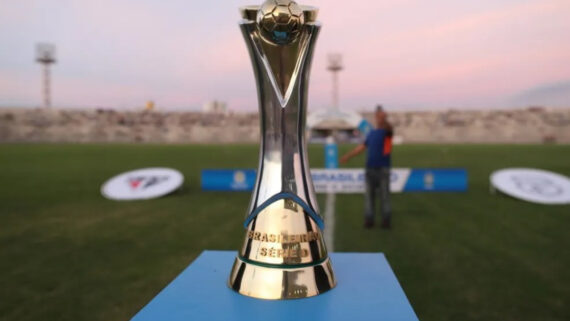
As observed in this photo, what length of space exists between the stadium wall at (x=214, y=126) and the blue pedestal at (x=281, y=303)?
164ft

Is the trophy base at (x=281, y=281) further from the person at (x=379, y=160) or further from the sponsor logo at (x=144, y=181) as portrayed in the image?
the sponsor logo at (x=144, y=181)

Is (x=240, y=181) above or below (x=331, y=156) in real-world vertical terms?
below

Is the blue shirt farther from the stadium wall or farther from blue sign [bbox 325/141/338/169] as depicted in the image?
the stadium wall

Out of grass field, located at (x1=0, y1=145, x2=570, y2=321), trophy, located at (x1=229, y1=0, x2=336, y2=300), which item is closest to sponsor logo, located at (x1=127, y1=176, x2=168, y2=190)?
grass field, located at (x1=0, y1=145, x2=570, y2=321)

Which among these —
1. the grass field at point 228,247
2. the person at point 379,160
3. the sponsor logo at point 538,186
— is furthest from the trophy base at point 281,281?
the sponsor logo at point 538,186

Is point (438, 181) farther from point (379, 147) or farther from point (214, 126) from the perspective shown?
point (214, 126)

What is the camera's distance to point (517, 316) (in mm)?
3127

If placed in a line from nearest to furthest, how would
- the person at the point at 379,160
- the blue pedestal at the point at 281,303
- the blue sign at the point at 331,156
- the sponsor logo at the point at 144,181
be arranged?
the blue pedestal at the point at 281,303 → the person at the point at 379,160 → the sponsor logo at the point at 144,181 → the blue sign at the point at 331,156

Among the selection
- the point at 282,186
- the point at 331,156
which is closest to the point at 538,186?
the point at 331,156

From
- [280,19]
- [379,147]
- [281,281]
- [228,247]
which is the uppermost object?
[280,19]

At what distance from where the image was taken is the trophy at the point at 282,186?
2.10 metres

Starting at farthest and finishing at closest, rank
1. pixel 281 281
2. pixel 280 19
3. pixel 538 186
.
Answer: pixel 538 186 < pixel 281 281 < pixel 280 19

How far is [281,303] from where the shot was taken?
80.7 inches

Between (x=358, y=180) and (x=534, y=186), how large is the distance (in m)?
3.58
